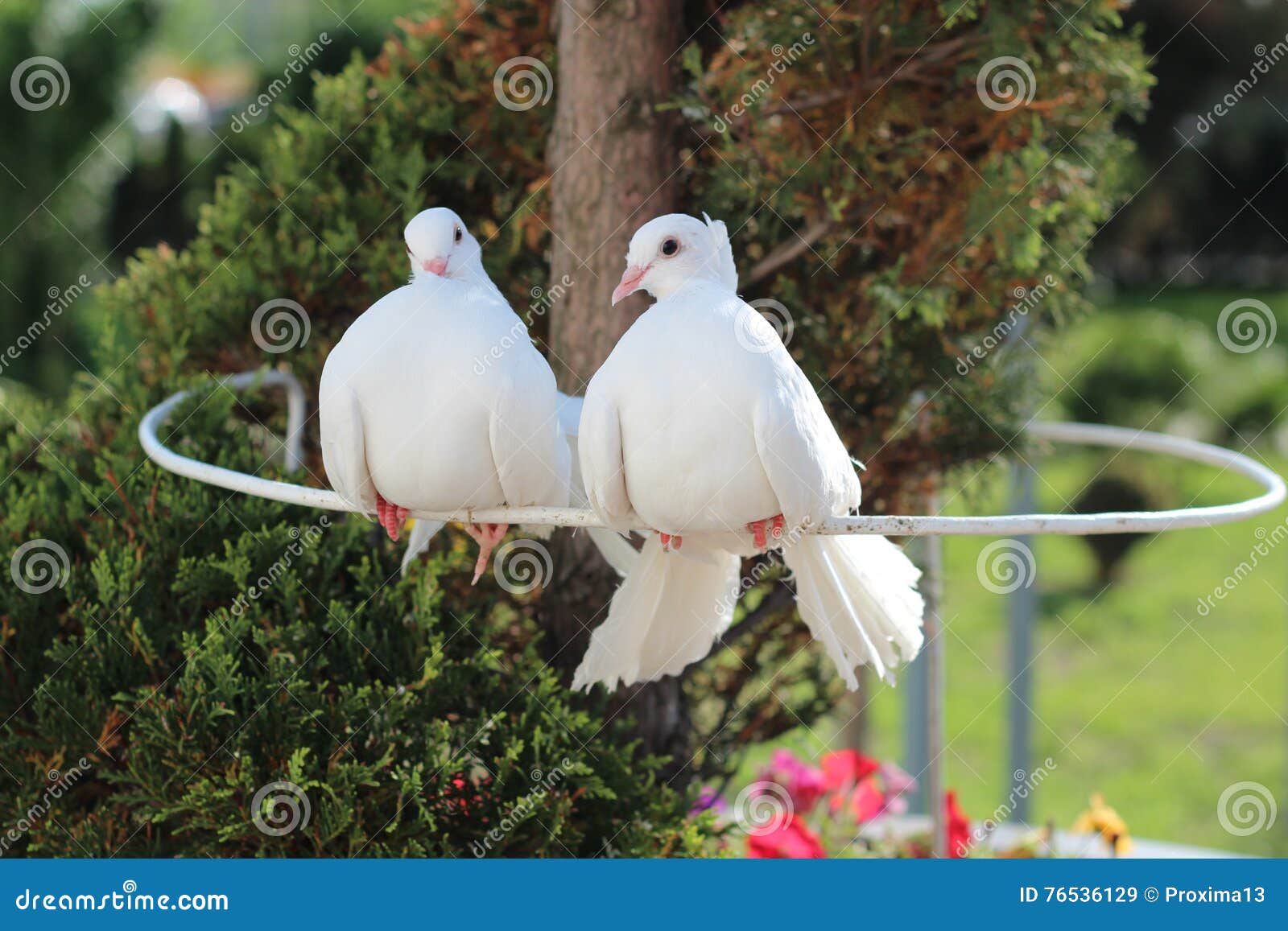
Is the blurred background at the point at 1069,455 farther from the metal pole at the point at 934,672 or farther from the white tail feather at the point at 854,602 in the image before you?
the white tail feather at the point at 854,602

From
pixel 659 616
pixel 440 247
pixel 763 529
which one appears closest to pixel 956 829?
pixel 659 616

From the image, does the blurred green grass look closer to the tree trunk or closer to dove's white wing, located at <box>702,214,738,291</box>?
the tree trunk

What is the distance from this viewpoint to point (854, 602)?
122 inches

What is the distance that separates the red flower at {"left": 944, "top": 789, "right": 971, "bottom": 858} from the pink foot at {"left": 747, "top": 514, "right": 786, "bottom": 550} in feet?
6.96

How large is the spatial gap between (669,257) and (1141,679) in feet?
33.3

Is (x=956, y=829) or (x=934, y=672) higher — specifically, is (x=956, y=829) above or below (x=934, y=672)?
below

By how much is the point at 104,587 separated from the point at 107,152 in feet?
29.2

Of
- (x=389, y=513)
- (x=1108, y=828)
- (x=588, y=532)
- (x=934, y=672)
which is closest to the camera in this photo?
(x=389, y=513)

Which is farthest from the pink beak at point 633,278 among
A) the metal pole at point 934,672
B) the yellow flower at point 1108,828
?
the yellow flower at point 1108,828

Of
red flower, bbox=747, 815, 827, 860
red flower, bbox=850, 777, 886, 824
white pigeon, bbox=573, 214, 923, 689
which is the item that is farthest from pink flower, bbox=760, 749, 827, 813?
white pigeon, bbox=573, 214, 923, 689

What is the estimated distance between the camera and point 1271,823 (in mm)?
8977

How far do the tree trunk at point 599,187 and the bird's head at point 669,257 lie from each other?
1099 mm

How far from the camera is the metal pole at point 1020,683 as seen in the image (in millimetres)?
5789

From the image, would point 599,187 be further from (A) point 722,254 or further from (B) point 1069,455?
(B) point 1069,455
